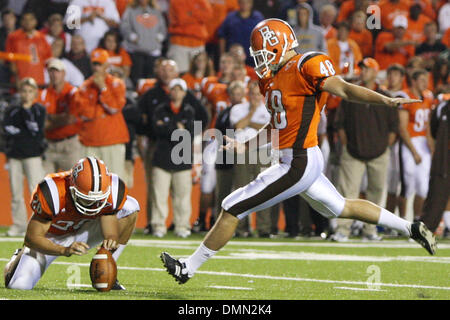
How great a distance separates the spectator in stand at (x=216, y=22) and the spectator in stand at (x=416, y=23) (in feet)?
8.88

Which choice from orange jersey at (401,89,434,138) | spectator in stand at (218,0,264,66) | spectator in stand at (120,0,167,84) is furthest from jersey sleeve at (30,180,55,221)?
spectator in stand at (218,0,264,66)

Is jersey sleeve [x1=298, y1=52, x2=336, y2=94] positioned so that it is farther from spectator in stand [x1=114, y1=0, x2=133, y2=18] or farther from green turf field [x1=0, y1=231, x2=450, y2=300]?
spectator in stand [x1=114, y1=0, x2=133, y2=18]

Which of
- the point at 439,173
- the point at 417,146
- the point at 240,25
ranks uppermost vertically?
the point at 240,25

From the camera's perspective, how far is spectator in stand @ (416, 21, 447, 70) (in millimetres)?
13953

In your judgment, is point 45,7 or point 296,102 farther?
Result: point 45,7

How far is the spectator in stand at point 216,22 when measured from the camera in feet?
47.0

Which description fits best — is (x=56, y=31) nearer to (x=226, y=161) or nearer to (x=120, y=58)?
(x=120, y=58)

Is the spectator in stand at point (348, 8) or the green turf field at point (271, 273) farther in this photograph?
the spectator in stand at point (348, 8)

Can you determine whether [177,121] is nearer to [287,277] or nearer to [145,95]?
[145,95]

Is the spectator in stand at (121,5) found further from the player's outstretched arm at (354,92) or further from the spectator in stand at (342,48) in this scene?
the player's outstretched arm at (354,92)

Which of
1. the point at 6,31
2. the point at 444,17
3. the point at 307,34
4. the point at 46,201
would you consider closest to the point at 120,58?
the point at 6,31

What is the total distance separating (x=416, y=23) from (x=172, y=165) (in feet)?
17.4

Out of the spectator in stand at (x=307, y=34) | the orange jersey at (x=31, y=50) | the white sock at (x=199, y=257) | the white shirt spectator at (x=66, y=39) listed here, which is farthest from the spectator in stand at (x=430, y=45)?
the white sock at (x=199, y=257)

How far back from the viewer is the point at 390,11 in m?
14.4
